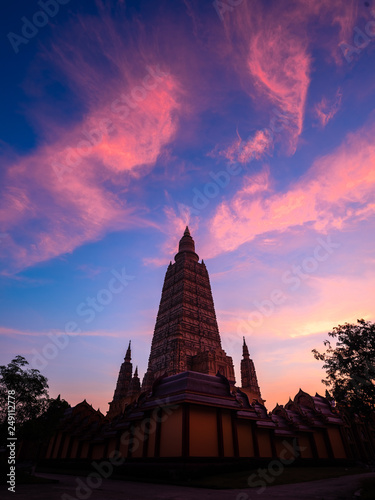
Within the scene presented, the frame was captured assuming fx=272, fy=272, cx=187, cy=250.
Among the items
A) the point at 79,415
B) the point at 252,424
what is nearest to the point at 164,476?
the point at 252,424

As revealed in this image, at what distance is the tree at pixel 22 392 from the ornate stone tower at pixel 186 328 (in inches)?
1376

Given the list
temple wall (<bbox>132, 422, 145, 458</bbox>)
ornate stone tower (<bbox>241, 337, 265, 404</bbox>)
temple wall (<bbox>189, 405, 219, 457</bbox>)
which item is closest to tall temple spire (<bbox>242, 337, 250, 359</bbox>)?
ornate stone tower (<bbox>241, 337, 265, 404</bbox>)

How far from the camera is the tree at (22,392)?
18562 mm

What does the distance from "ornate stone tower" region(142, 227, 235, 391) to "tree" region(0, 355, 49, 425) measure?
115 feet

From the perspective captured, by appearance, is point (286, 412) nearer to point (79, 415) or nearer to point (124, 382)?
point (79, 415)

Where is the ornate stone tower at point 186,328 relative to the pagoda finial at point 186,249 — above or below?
below

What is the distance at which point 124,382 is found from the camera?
74.7 metres

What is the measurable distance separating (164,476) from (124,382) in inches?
2563

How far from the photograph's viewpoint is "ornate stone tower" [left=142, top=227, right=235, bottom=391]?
2119 inches

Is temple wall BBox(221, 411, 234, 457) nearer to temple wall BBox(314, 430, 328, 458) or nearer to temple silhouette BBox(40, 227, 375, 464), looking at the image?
temple silhouette BBox(40, 227, 375, 464)

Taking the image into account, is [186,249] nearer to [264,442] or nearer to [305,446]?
[305,446]

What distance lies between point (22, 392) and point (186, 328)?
4311 cm

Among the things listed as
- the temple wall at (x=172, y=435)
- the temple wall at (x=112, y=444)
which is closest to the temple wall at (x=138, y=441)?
the temple wall at (x=172, y=435)

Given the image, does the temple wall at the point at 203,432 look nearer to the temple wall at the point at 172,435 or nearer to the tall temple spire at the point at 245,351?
the temple wall at the point at 172,435
